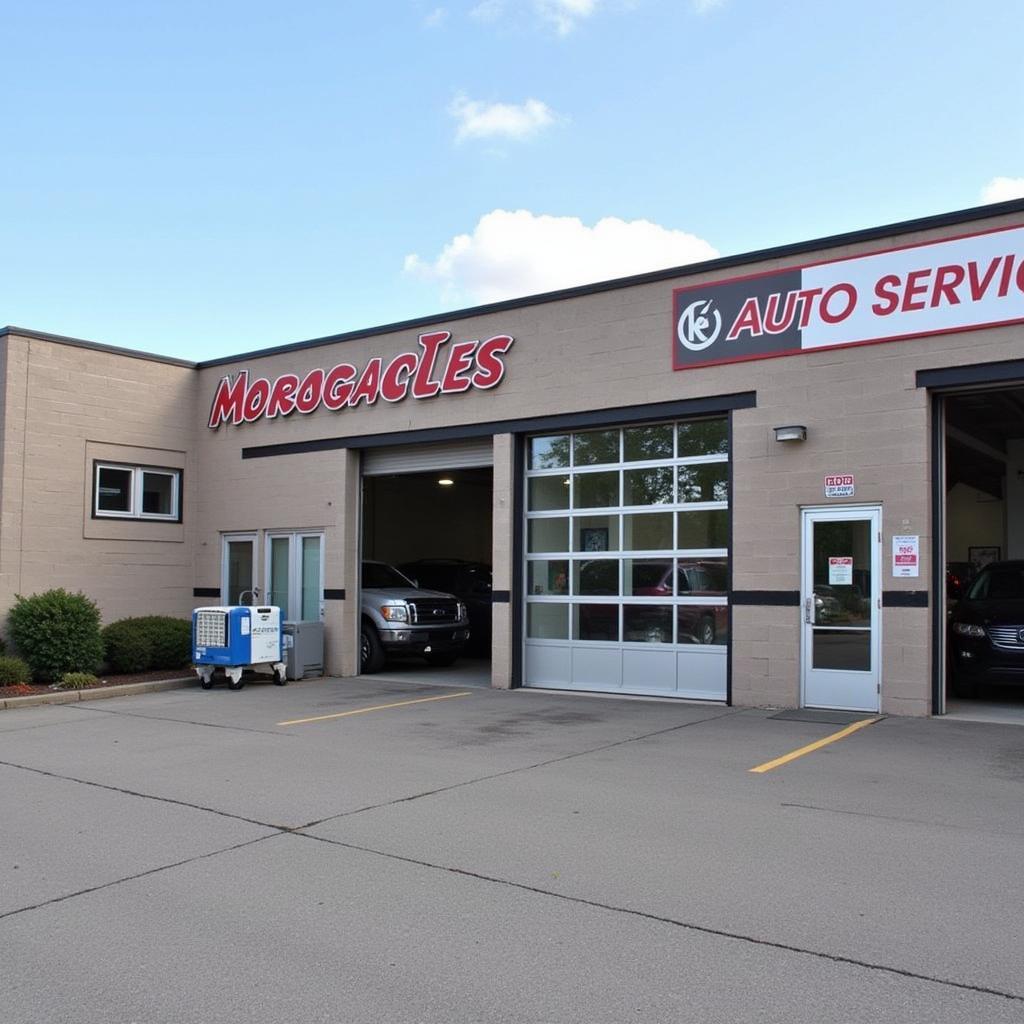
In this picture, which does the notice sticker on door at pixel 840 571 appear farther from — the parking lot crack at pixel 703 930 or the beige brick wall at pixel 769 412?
the parking lot crack at pixel 703 930

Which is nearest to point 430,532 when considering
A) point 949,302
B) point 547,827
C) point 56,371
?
point 56,371

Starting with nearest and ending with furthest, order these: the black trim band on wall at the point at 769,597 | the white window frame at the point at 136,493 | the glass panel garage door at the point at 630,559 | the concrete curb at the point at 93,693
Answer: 1. the black trim band on wall at the point at 769,597
2. the glass panel garage door at the point at 630,559
3. the concrete curb at the point at 93,693
4. the white window frame at the point at 136,493

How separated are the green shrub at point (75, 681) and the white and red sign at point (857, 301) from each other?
927 centimetres

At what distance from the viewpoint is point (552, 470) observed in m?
14.0

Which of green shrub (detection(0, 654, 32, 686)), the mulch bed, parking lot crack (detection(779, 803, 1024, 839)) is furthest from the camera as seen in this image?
green shrub (detection(0, 654, 32, 686))

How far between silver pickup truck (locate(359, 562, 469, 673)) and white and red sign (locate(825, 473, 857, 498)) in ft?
24.5

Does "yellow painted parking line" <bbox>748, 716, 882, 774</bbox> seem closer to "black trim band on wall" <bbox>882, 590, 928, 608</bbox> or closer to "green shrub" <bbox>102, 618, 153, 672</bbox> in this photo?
"black trim band on wall" <bbox>882, 590, 928, 608</bbox>

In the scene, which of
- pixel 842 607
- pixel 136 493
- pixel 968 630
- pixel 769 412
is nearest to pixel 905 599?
pixel 842 607

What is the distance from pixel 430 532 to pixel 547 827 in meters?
18.8

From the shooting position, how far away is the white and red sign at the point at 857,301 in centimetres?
1032

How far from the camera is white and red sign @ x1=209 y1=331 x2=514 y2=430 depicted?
1433cm

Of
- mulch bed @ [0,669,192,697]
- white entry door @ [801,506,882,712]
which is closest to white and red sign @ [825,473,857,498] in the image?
white entry door @ [801,506,882,712]

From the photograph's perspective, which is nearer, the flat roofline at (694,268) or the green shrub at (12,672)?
the flat roofline at (694,268)

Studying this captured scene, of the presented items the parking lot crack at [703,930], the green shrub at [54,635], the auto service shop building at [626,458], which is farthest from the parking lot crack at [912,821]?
the green shrub at [54,635]
